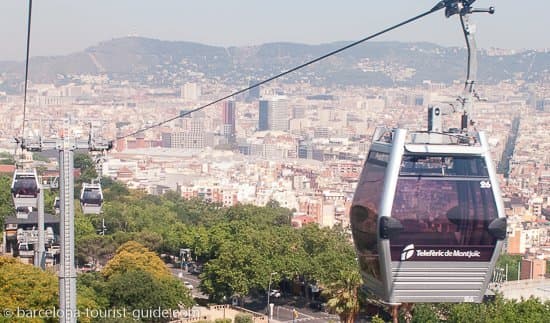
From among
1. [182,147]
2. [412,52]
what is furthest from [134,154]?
[412,52]

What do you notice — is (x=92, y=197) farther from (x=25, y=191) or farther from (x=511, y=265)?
(x=511, y=265)

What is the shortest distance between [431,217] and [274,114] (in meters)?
91.1

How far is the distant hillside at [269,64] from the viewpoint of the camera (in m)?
149

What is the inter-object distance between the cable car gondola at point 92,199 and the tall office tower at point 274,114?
282 ft

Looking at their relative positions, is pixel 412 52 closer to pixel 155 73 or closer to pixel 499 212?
pixel 155 73

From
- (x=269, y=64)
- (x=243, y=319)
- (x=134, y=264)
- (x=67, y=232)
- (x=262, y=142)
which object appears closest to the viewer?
(x=67, y=232)

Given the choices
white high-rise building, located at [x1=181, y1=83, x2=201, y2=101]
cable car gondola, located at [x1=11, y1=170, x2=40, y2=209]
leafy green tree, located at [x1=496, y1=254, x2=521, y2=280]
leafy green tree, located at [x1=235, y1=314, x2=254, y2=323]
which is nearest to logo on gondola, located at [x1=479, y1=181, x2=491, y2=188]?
cable car gondola, located at [x1=11, y1=170, x2=40, y2=209]

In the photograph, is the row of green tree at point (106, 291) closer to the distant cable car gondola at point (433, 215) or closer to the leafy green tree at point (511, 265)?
the distant cable car gondola at point (433, 215)

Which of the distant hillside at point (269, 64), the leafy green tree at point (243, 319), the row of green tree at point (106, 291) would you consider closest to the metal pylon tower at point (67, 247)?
the row of green tree at point (106, 291)

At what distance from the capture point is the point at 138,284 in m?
13.9

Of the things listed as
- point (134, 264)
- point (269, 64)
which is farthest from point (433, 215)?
point (269, 64)

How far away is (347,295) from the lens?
37.1 feet

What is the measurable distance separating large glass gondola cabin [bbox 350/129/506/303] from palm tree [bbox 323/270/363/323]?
281 inches

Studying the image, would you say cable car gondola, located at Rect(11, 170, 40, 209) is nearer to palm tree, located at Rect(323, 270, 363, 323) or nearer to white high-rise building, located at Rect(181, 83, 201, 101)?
palm tree, located at Rect(323, 270, 363, 323)
